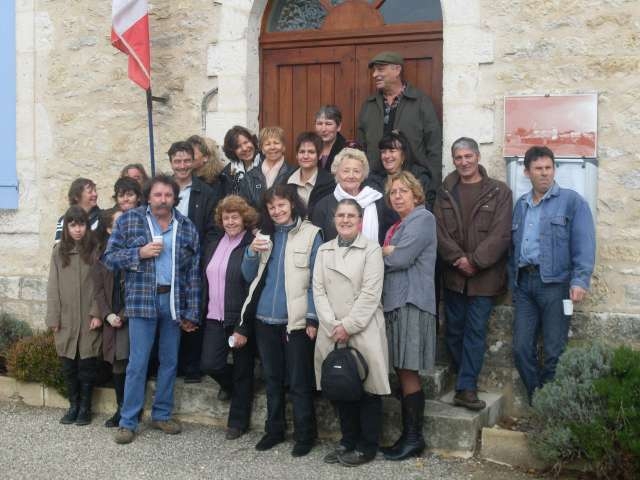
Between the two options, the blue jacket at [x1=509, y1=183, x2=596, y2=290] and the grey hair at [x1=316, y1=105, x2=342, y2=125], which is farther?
the grey hair at [x1=316, y1=105, x2=342, y2=125]

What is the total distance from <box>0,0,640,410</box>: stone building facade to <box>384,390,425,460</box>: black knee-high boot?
3.33 feet

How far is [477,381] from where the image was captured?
5.54 m

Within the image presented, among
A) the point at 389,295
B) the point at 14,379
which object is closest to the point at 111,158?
the point at 14,379

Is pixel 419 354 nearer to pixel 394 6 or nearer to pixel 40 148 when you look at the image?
pixel 394 6

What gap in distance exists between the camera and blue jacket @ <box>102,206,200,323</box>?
5.14 metres

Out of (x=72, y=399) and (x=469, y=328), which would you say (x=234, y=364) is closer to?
(x=72, y=399)

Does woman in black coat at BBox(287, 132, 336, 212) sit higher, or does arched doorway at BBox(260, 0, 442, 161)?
arched doorway at BBox(260, 0, 442, 161)

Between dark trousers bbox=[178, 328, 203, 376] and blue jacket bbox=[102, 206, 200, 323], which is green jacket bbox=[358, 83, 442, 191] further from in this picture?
dark trousers bbox=[178, 328, 203, 376]

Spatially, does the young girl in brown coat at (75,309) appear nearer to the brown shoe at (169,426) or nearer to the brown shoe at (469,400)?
the brown shoe at (169,426)

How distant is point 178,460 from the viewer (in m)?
4.91

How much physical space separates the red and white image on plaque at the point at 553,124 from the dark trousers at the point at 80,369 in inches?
126

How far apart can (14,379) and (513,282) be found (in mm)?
3817

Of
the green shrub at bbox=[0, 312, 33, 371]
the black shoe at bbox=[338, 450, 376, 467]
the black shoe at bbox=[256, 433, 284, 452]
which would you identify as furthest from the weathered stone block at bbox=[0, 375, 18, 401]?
the black shoe at bbox=[338, 450, 376, 467]

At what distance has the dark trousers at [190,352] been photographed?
5805mm
